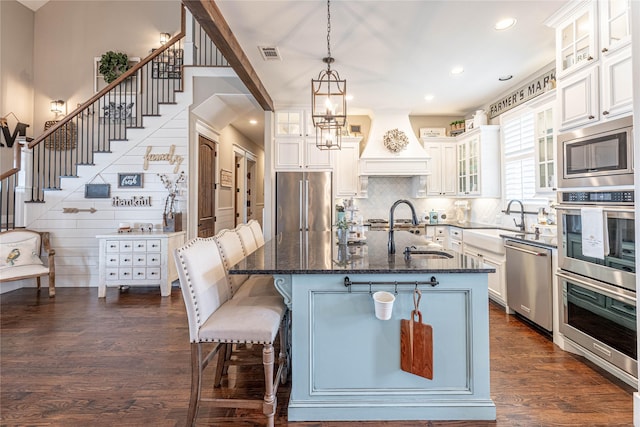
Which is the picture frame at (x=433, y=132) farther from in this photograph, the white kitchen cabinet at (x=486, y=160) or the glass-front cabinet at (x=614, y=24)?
the glass-front cabinet at (x=614, y=24)

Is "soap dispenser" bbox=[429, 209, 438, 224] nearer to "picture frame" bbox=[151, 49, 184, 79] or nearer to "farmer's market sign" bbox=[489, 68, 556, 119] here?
"farmer's market sign" bbox=[489, 68, 556, 119]

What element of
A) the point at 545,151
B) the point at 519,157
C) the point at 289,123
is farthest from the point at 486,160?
the point at 289,123

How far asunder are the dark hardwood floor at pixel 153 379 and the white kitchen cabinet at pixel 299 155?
293cm

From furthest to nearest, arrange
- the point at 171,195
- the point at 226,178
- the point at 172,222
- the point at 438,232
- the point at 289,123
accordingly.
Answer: the point at 226,178 → the point at 289,123 → the point at 438,232 → the point at 171,195 → the point at 172,222

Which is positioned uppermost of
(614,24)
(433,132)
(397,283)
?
(433,132)

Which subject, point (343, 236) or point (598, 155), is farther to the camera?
point (343, 236)

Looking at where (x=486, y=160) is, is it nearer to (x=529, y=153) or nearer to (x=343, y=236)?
(x=529, y=153)

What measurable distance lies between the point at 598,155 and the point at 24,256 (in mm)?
6494

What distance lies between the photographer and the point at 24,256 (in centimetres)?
432

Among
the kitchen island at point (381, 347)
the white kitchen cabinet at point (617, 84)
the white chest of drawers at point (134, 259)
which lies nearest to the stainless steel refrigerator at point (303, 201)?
the white chest of drawers at point (134, 259)

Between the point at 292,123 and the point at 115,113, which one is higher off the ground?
the point at 115,113

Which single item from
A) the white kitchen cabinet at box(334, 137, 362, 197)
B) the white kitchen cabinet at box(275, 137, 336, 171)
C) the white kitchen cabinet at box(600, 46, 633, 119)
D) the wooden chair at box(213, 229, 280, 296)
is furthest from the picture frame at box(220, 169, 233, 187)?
the white kitchen cabinet at box(600, 46, 633, 119)

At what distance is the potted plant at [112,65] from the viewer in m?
5.49

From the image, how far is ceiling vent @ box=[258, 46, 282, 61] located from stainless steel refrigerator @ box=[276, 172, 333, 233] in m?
2.01
